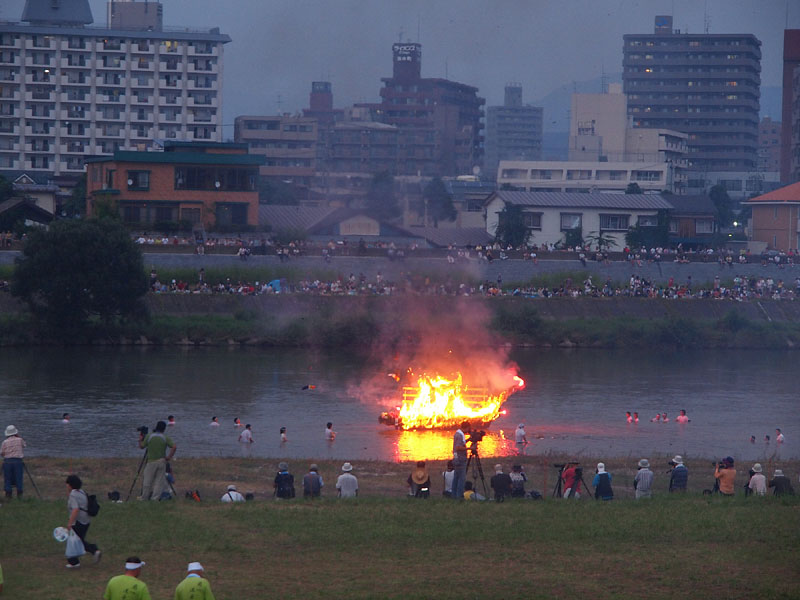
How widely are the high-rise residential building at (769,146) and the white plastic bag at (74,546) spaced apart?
15778 centimetres

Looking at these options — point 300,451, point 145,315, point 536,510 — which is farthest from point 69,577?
point 145,315

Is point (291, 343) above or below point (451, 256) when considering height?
below

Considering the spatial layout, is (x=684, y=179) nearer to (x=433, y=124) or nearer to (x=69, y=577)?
(x=433, y=124)

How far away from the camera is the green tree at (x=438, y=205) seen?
297ft

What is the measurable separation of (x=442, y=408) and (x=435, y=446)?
333 centimetres

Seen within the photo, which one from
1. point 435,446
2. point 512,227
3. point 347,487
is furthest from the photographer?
point 512,227

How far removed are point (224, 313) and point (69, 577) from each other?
4446 cm

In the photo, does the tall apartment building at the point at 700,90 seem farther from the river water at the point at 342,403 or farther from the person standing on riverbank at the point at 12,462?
the person standing on riverbank at the point at 12,462

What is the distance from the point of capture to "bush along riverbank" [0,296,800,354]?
55312 millimetres

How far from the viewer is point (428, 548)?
16438 mm

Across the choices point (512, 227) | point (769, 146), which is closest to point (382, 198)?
point (512, 227)

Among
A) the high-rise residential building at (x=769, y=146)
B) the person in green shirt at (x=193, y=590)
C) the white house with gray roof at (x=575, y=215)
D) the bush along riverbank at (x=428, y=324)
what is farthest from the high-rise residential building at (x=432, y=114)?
the person in green shirt at (x=193, y=590)

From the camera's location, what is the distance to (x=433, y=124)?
116375mm

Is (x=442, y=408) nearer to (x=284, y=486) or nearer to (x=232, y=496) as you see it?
(x=284, y=486)
